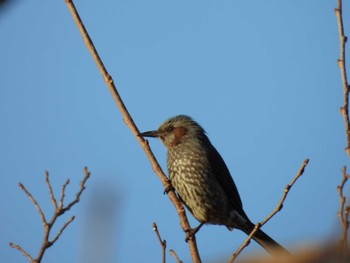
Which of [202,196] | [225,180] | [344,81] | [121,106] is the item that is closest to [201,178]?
[202,196]

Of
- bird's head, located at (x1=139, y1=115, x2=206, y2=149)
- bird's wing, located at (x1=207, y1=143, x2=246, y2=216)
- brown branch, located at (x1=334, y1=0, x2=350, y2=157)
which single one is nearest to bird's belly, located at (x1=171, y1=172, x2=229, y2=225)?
bird's wing, located at (x1=207, y1=143, x2=246, y2=216)

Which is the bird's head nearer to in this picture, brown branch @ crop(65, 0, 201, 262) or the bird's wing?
the bird's wing

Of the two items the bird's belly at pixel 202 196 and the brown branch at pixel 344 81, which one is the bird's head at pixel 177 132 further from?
the brown branch at pixel 344 81

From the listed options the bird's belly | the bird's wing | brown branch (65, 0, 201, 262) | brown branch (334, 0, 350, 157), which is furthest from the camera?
the bird's wing

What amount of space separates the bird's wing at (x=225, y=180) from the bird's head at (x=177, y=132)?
13.7 inches

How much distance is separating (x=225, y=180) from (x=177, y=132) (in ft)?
2.96

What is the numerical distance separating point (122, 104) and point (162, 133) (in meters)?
2.41

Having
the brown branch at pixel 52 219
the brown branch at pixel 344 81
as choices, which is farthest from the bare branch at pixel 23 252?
the brown branch at pixel 344 81

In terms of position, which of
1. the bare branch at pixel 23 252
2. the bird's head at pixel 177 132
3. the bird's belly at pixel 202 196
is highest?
the bird's head at pixel 177 132

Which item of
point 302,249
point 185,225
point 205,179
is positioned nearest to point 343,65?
point 302,249

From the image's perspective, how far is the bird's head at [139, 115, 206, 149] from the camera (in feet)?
23.4

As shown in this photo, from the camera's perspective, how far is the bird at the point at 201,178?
21.6ft

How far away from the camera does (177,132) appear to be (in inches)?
283

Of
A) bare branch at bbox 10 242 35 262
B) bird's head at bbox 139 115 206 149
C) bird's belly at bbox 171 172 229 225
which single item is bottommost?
bare branch at bbox 10 242 35 262
